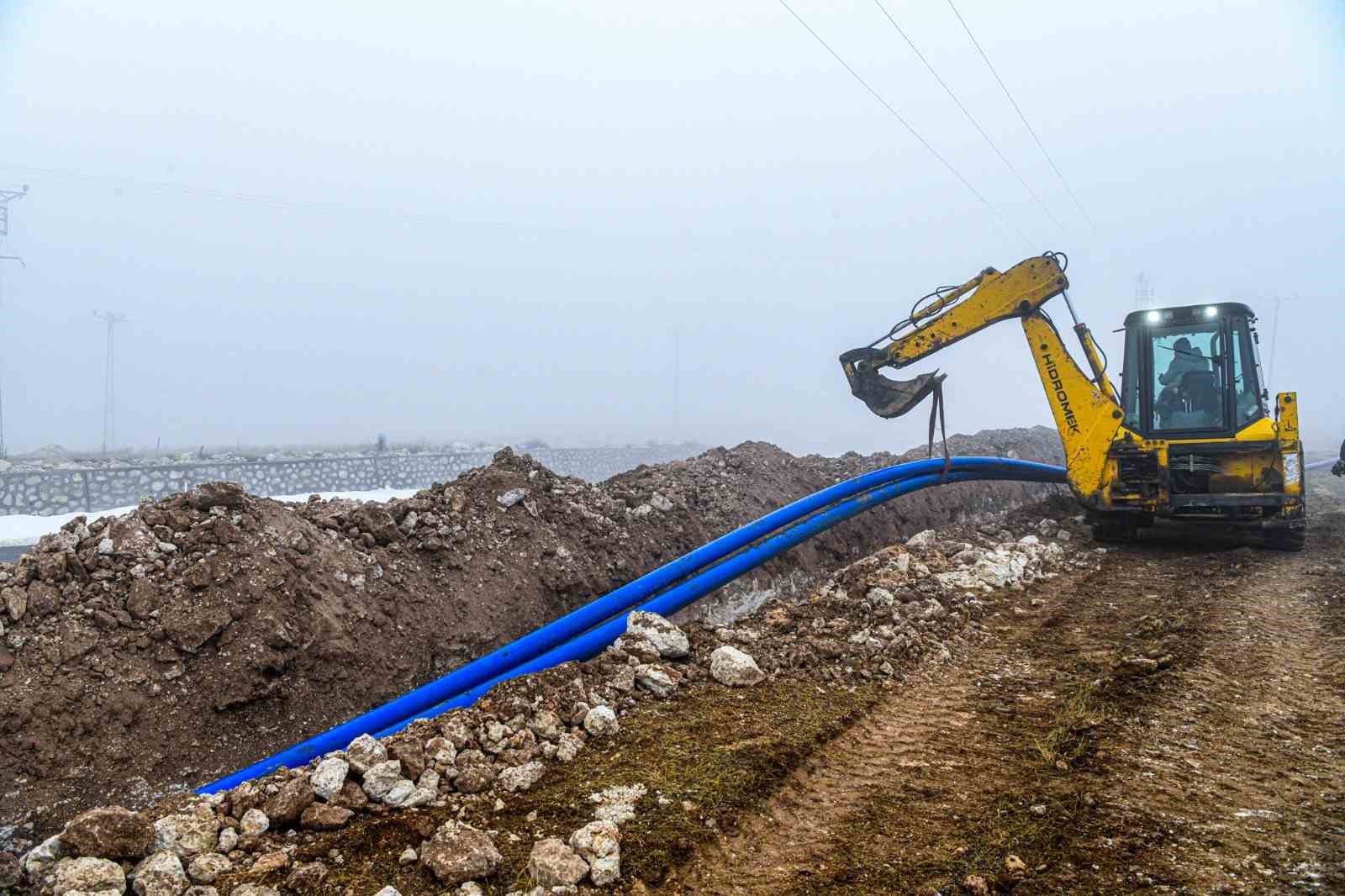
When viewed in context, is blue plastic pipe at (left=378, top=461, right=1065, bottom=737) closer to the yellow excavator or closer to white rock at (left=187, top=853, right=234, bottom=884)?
white rock at (left=187, top=853, right=234, bottom=884)

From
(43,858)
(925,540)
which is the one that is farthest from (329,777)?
(925,540)

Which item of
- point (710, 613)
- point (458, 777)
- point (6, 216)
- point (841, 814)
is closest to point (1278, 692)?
point (841, 814)

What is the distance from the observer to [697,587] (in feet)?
16.2

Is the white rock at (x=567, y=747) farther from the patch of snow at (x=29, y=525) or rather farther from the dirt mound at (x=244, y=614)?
the patch of snow at (x=29, y=525)

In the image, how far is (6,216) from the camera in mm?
23469

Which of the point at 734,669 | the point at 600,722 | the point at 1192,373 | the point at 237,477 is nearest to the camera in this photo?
the point at 600,722

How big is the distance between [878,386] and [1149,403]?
294 cm

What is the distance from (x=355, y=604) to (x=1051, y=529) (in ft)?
24.8

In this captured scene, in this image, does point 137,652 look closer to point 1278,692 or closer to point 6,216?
point 1278,692

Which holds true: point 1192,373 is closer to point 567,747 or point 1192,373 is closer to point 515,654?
point 515,654

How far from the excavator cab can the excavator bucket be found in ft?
7.91

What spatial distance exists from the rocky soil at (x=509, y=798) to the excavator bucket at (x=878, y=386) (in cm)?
439

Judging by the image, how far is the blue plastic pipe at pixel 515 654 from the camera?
3.45m

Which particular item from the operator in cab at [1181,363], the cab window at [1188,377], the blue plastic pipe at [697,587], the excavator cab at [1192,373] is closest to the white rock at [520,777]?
the blue plastic pipe at [697,587]
